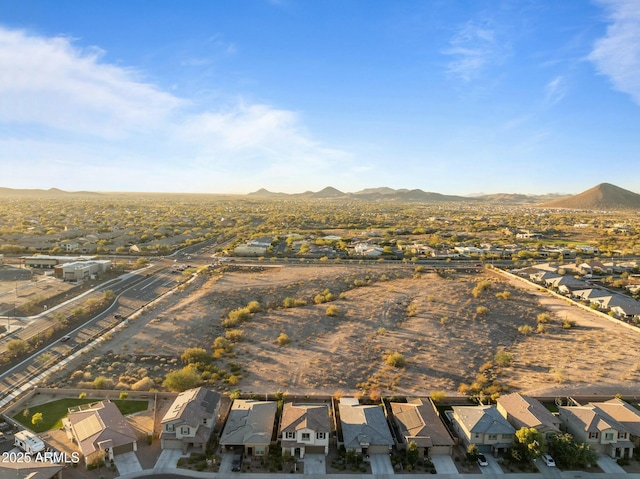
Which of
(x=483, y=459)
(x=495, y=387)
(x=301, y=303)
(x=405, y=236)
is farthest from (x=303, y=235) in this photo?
(x=483, y=459)

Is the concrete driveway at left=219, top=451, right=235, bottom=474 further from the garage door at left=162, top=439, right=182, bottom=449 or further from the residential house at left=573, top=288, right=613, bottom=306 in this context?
the residential house at left=573, top=288, right=613, bottom=306

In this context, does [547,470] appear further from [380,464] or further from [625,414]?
[380,464]

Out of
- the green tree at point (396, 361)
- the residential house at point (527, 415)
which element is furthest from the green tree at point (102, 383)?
the residential house at point (527, 415)

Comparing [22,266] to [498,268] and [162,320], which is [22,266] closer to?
[162,320]

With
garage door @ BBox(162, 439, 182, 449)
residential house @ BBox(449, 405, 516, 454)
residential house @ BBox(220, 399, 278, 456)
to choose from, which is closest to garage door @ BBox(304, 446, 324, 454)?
residential house @ BBox(220, 399, 278, 456)

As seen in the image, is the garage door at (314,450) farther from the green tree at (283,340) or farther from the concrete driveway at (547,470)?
the green tree at (283,340)

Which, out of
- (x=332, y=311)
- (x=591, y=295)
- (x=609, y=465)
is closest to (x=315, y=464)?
(x=609, y=465)
